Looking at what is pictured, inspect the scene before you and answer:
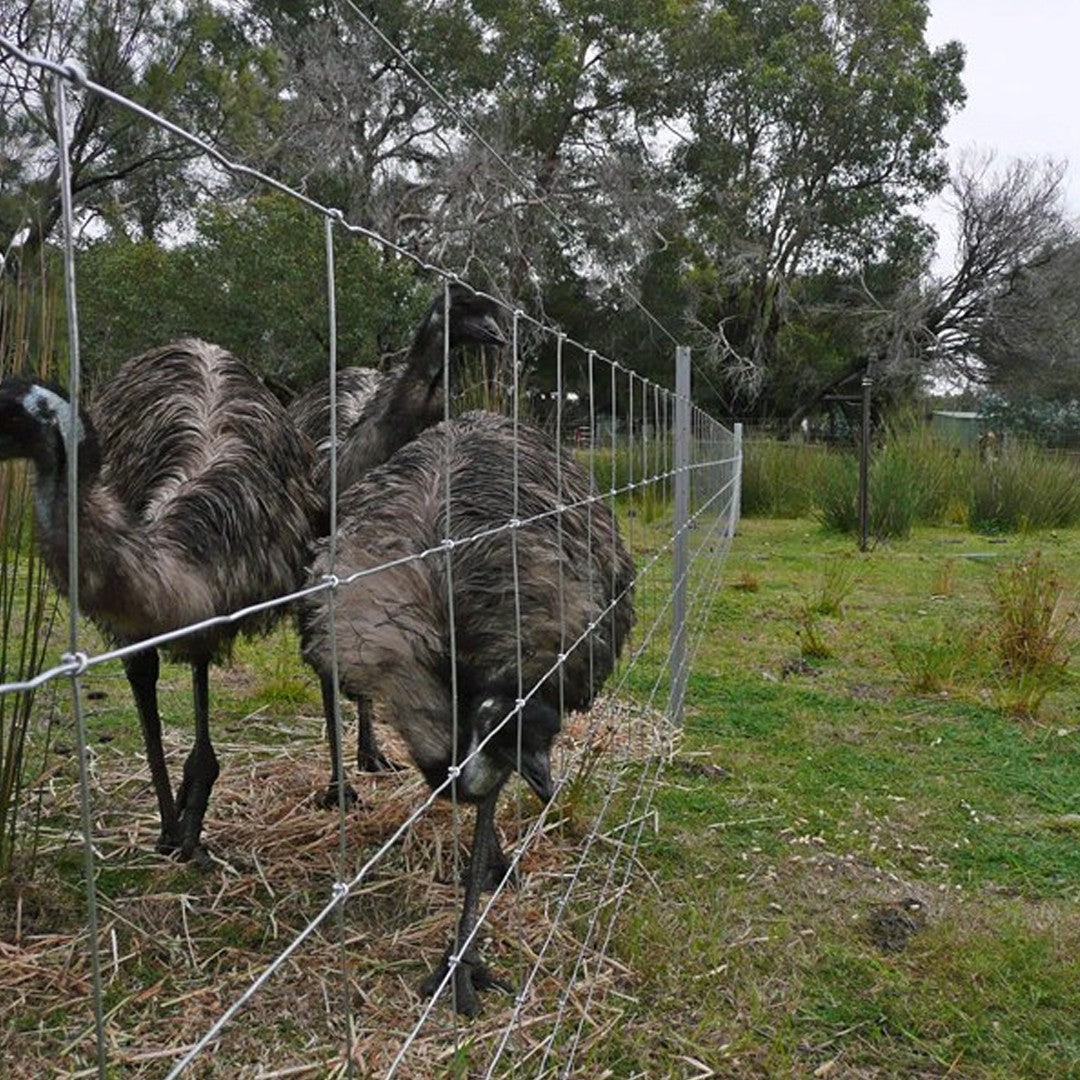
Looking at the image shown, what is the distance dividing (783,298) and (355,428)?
20990 millimetres

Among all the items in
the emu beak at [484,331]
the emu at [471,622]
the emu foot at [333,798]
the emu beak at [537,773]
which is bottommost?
the emu foot at [333,798]

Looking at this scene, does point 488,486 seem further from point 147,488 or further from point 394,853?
point 394,853

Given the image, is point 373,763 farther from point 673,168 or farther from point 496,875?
point 673,168

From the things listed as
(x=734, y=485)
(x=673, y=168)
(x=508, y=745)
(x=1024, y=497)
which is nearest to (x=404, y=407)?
(x=508, y=745)

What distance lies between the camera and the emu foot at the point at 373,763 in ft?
14.1

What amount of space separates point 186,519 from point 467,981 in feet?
4.09

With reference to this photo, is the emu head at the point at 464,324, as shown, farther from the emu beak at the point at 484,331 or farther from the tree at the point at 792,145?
the tree at the point at 792,145

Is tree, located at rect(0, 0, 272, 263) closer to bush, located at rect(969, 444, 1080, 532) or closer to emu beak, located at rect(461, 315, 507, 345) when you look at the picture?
emu beak, located at rect(461, 315, 507, 345)

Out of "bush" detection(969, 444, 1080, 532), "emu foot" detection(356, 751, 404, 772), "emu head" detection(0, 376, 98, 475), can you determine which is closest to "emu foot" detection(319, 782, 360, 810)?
"emu foot" detection(356, 751, 404, 772)

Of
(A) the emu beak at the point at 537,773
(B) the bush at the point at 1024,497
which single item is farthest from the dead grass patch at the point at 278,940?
(B) the bush at the point at 1024,497

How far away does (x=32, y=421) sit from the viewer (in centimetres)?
201

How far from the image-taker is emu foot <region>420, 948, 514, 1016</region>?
9.02 ft

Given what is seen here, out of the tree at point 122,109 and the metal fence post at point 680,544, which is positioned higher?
the tree at point 122,109

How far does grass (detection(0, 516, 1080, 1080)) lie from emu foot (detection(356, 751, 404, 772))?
4.1 inches
